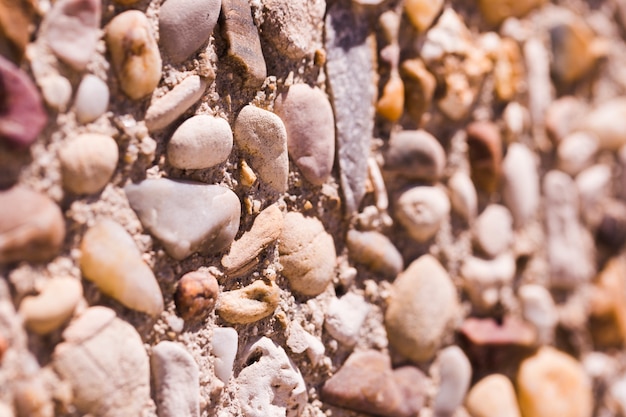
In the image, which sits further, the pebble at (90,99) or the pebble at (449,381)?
the pebble at (449,381)

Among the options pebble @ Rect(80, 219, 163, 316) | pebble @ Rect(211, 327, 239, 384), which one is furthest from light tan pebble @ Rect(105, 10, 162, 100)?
pebble @ Rect(211, 327, 239, 384)

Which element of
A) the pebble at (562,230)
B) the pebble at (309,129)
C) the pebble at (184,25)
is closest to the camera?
the pebble at (184,25)

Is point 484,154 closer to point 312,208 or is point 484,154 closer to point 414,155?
point 414,155

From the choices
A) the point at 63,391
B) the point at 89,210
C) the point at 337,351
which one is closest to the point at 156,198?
the point at 89,210

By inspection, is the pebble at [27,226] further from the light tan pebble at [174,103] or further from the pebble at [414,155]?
the pebble at [414,155]

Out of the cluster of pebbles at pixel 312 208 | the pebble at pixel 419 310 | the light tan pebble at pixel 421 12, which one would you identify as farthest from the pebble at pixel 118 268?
the light tan pebble at pixel 421 12

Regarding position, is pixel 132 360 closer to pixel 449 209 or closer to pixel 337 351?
pixel 337 351
